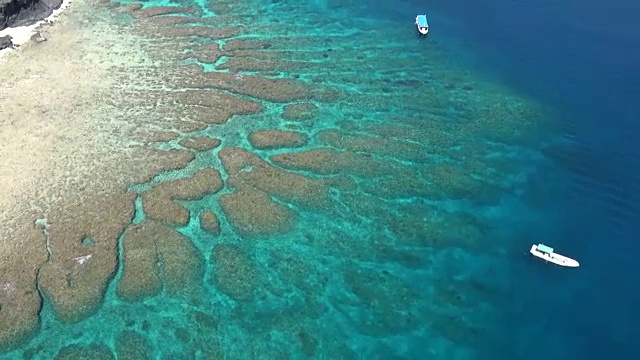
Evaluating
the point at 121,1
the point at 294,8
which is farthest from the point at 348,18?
the point at 121,1

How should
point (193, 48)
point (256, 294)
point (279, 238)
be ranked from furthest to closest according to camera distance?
1. point (193, 48)
2. point (279, 238)
3. point (256, 294)

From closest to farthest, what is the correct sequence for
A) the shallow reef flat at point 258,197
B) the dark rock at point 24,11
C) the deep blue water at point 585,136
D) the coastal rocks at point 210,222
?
the shallow reef flat at point 258,197 < the deep blue water at point 585,136 < the coastal rocks at point 210,222 < the dark rock at point 24,11

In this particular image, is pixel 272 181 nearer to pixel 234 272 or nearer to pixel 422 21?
pixel 234 272

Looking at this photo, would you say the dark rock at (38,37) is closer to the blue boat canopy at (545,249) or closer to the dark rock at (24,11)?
the dark rock at (24,11)

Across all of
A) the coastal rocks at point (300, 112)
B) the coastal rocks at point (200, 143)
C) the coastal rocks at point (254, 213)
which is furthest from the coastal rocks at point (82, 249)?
the coastal rocks at point (300, 112)

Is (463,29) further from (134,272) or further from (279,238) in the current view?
(134,272)
